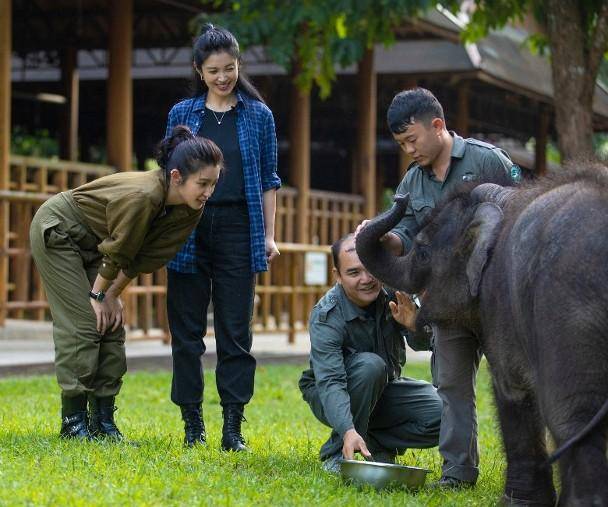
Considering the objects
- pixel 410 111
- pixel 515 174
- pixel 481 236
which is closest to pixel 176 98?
pixel 410 111

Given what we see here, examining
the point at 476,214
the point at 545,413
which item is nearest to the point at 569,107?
the point at 476,214

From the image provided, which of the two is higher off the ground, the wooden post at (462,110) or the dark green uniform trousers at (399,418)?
the wooden post at (462,110)

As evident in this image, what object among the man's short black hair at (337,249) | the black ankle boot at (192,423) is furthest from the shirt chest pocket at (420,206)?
the black ankle boot at (192,423)

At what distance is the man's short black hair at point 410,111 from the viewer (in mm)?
6578

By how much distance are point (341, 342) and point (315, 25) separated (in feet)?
26.2

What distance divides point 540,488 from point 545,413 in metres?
0.97

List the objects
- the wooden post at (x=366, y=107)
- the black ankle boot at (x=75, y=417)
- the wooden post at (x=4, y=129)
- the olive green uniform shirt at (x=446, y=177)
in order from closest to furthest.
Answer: the olive green uniform shirt at (x=446, y=177) → the black ankle boot at (x=75, y=417) → the wooden post at (x=4, y=129) → the wooden post at (x=366, y=107)

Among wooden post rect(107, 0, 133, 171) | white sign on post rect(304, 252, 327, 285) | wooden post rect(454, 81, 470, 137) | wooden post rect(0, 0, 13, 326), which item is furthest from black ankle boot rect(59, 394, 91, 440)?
wooden post rect(454, 81, 470, 137)

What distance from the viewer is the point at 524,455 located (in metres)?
5.96

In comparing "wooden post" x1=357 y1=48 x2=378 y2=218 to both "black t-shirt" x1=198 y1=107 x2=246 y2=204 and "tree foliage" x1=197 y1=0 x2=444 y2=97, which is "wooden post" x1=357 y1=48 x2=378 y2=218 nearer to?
"tree foliage" x1=197 y1=0 x2=444 y2=97

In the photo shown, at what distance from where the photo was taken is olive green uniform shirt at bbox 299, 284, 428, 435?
21.6 feet

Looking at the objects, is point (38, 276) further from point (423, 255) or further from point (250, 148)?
point (423, 255)

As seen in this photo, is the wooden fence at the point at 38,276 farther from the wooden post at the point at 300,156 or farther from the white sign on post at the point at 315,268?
the wooden post at the point at 300,156

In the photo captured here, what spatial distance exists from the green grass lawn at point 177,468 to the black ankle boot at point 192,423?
3.9 inches
